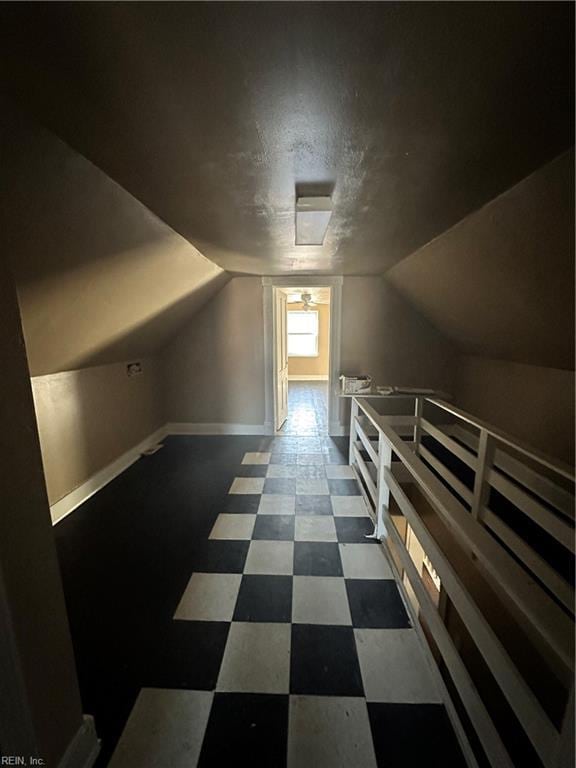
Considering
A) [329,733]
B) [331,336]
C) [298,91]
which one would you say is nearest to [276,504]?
[329,733]

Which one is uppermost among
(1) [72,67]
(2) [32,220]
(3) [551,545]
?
(1) [72,67]

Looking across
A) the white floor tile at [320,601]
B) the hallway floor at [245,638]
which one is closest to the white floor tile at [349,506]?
the hallway floor at [245,638]

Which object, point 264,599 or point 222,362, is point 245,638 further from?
point 222,362

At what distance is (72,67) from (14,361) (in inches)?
28.1

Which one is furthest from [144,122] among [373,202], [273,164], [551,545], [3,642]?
[551,545]

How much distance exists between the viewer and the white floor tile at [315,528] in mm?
1903

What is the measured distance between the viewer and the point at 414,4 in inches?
23.1

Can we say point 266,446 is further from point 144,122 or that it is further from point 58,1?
point 58,1

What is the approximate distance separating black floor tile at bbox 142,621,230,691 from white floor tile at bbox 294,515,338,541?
711 mm

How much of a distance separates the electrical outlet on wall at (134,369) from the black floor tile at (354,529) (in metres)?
2.44

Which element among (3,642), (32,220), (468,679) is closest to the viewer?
(3,642)

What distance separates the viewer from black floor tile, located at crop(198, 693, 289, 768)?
916 millimetres

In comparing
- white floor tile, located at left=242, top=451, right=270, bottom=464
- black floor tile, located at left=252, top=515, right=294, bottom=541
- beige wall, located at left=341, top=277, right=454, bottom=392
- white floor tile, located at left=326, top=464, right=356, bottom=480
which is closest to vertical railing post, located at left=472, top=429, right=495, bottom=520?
white floor tile, located at left=326, top=464, right=356, bottom=480

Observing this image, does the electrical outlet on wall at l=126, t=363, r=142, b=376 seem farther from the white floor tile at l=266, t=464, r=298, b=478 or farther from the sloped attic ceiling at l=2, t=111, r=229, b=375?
the white floor tile at l=266, t=464, r=298, b=478
